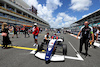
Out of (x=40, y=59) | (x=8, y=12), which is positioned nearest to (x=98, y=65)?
(x=40, y=59)

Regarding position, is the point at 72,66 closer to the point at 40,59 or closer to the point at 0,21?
the point at 40,59

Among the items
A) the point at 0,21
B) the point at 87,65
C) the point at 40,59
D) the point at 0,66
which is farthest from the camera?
the point at 0,21

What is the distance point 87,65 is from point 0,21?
25987 millimetres

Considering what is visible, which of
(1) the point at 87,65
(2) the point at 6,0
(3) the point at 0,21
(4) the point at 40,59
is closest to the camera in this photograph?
(1) the point at 87,65

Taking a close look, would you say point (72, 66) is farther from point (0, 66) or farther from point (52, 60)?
point (0, 66)

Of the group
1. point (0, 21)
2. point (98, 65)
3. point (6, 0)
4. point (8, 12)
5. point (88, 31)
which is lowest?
point (98, 65)

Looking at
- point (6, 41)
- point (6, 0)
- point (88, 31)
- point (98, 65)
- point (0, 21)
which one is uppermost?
point (6, 0)

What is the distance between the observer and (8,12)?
23734mm

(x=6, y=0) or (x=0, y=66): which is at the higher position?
(x=6, y=0)

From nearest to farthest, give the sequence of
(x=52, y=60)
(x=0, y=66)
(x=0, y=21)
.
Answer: (x=0, y=66) → (x=52, y=60) → (x=0, y=21)

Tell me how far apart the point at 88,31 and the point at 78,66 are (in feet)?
6.23

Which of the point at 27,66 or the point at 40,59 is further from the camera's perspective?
the point at 40,59

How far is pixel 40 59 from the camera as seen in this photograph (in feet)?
9.03

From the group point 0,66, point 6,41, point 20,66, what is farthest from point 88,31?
point 6,41
